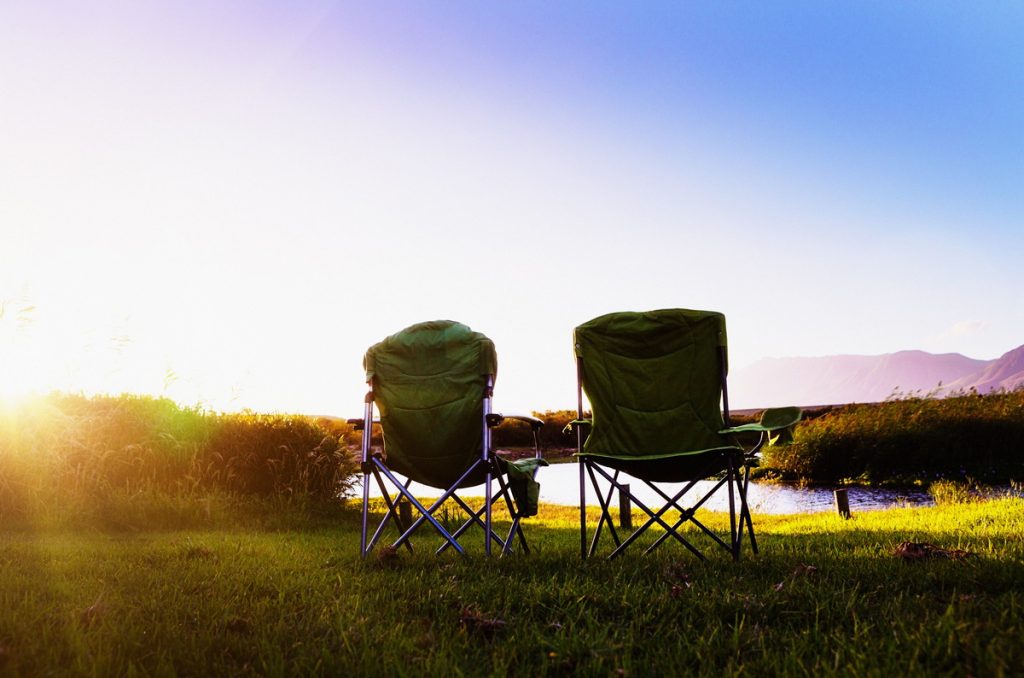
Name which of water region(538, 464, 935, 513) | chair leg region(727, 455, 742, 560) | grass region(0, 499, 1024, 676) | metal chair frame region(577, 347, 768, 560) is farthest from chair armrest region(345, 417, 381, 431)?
water region(538, 464, 935, 513)

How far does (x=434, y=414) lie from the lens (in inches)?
157

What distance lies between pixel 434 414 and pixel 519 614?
5.99ft

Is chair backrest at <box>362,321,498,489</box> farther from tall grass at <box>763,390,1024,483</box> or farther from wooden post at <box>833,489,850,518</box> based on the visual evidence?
tall grass at <box>763,390,1024,483</box>

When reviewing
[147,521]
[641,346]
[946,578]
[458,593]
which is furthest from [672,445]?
[147,521]

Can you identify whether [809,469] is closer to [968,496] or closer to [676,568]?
[968,496]

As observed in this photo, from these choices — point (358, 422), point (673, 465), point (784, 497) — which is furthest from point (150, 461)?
point (784, 497)

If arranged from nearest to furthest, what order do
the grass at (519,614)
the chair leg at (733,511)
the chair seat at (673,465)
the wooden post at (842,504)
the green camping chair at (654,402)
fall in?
1. the grass at (519,614)
2. the chair leg at (733,511)
3. the chair seat at (673,465)
4. the green camping chair at (654,402)
5. the wooden post at (842,504)

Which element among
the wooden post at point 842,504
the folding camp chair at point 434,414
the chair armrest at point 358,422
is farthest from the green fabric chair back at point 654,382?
the wooden post at point 842,504

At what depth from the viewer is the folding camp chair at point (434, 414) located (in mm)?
3838

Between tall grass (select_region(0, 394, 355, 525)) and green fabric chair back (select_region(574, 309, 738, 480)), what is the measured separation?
3781mm

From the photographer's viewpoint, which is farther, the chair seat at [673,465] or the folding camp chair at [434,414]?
the folding camp chair at [434,414]

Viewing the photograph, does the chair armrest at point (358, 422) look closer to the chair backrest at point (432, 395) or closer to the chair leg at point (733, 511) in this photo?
the chair backrest at point (432, 395)

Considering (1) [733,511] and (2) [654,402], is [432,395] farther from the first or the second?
(1) [733,511]

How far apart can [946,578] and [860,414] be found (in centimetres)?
1278
